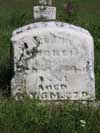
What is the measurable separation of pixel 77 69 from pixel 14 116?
1105 millimetres

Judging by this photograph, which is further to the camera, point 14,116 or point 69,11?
point 69,11

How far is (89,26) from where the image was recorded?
1152 cm

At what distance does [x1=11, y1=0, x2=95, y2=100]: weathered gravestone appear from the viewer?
6422mm

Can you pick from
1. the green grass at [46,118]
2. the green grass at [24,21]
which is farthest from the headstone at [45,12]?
the green grass at [46,118]

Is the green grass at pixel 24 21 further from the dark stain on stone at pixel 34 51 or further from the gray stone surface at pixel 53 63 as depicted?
the dark stain on stone at pixel 34 51

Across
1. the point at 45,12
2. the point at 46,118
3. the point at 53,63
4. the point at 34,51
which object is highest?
the point at 34,51

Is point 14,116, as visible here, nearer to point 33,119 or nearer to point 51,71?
point 33,119

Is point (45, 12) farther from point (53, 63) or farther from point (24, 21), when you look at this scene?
point (53, 63)

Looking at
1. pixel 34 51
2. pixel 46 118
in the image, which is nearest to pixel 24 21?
pixel 34 51

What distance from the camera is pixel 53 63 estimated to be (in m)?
6.46

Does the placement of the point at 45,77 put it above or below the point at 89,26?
above

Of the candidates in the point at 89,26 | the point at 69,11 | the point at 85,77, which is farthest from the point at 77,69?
the point at 69,11

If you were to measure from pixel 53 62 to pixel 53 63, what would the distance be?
1 cm

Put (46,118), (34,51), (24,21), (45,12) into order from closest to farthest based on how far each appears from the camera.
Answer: (46,118)
(34,51)
(24,21)
(45,12)
